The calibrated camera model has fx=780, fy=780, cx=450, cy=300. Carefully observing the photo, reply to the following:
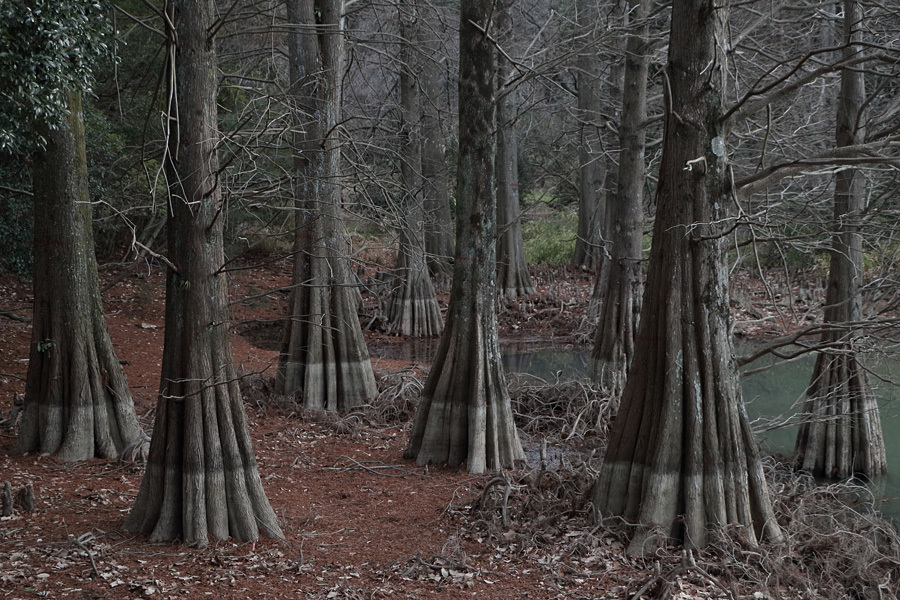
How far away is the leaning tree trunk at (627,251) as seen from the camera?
10930 millimetres

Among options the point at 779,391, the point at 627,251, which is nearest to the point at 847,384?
the point at 627,251

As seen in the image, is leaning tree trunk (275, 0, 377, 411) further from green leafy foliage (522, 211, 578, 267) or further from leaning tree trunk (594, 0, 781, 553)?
green leafy foliage (522, 211, 578, 267)

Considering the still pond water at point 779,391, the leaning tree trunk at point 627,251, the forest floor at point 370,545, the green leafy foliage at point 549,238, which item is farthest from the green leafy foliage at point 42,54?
the green leafy foliage at point 549,238

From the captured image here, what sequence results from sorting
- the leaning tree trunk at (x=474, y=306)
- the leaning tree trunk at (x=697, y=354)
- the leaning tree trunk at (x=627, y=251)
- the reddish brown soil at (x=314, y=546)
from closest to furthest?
the reddish brown soil at (x=314, y=546), the leaning tree trunk at (x=697, y=354), the leaning tree trunk at (x=474, y=306), the leaning tree trunk at (x=627, y=251)

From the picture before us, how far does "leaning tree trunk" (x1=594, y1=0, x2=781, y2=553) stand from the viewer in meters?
5.53

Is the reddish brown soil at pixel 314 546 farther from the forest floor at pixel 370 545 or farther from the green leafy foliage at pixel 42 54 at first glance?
the green leafy foliage at pixel 42 54

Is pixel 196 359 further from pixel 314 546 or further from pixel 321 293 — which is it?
pixel 321 293

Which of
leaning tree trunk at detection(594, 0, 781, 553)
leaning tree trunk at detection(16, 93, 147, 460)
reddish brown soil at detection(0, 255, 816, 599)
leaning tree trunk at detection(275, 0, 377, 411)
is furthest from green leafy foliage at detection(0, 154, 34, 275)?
leaning tree trunk at detection(594, 0, 781, 553)

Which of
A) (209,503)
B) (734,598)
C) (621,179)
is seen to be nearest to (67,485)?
(209,503)

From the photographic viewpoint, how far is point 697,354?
558 cm

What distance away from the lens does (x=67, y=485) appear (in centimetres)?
672

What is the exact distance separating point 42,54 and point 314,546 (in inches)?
162

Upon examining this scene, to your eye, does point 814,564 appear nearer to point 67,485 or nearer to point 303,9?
point 67,485

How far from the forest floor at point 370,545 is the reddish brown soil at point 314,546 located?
0.5 inches
